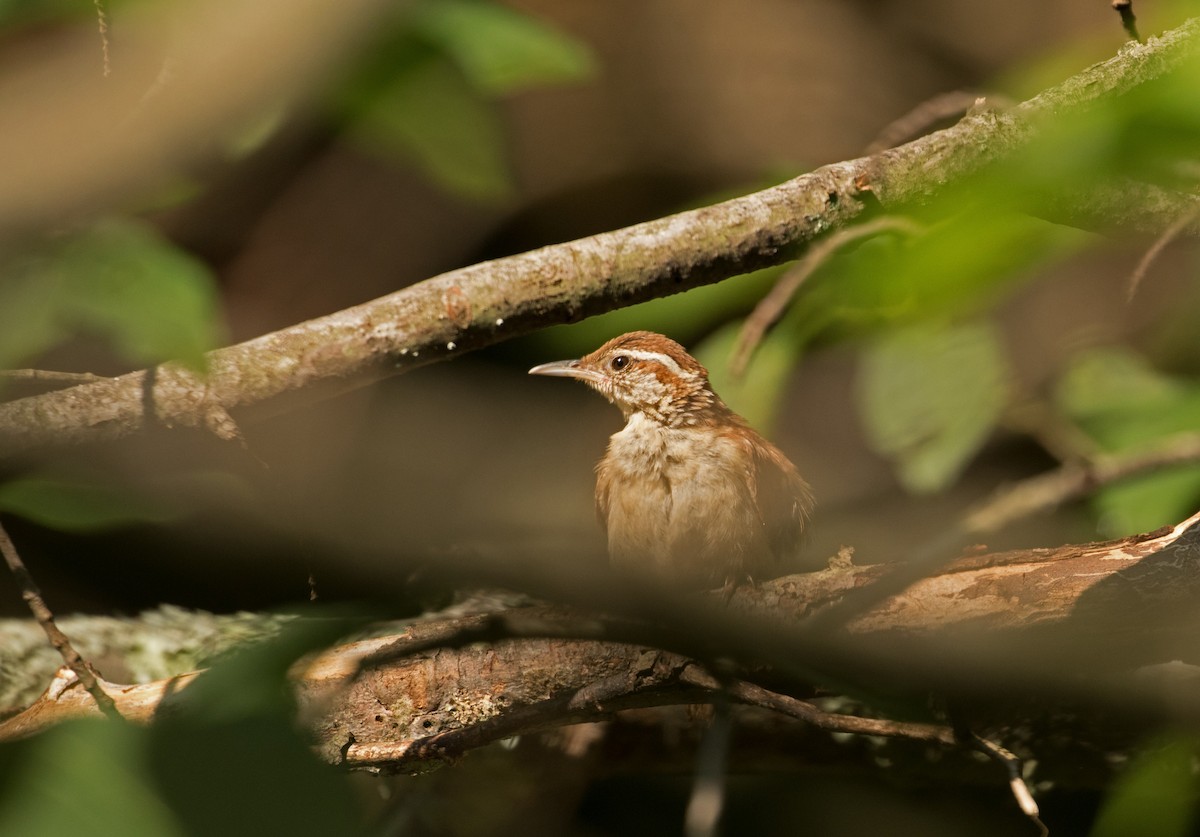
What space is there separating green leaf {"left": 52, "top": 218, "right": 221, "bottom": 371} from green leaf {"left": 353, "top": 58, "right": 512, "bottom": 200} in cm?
60

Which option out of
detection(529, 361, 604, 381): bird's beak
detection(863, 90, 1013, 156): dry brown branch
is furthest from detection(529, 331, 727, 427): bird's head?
detection(863, 90, 1013, 156): dry brown branch

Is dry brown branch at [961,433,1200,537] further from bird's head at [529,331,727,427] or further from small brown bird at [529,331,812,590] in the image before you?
bird's head at [529,331,727,427]

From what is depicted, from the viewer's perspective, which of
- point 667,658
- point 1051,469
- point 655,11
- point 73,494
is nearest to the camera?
point 73,494

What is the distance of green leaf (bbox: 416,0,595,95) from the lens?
85.3 inches

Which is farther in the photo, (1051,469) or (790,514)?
(1051,469)

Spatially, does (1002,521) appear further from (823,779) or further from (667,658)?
(667,658)

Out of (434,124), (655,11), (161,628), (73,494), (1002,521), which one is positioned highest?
(655,11)

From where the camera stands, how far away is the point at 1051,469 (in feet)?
18.3

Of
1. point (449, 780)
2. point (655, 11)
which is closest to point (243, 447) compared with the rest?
point (449, 780)

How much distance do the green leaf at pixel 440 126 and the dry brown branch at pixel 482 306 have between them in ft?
1.04

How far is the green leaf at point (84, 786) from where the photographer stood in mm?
1022

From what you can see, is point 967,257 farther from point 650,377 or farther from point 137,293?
point 650,377

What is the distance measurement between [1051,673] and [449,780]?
95.5 inches

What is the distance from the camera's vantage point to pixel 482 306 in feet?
9.08
